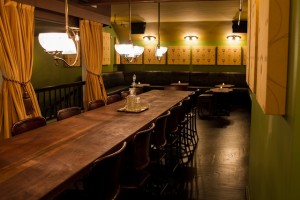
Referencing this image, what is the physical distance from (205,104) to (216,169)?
4.81 meters

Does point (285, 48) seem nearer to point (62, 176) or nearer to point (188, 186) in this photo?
point (62, 176)

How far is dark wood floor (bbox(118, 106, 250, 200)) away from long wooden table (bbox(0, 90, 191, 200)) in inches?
40.5

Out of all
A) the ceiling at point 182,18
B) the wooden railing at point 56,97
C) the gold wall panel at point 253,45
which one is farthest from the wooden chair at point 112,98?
the ceiling at point 182,18

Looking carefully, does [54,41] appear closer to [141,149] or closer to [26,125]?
[26,125]

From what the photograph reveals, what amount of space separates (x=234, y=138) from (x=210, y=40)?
18.9 feet

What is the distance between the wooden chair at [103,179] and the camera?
2.08 m

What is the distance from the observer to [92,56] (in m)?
7.09

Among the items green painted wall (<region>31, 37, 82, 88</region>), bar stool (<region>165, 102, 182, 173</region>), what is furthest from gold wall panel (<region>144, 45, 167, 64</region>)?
bar stool (<region>165, 102, 182, 173</region>)

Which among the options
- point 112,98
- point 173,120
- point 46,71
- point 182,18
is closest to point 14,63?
point 112,98

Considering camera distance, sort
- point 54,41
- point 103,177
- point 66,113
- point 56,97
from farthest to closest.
→ 1. point 56,97
2. point 66,113
3. point 54,41
4. point 103,177

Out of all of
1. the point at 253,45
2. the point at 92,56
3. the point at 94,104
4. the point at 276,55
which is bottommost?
the point at 94,104

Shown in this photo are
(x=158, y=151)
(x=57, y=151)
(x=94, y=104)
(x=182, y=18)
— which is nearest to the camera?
(x=57, y=151)

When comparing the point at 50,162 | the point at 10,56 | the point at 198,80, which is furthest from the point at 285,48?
the point at 198,80

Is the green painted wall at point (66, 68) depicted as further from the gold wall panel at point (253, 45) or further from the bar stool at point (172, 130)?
the gold wall panel at point (253, 45)
